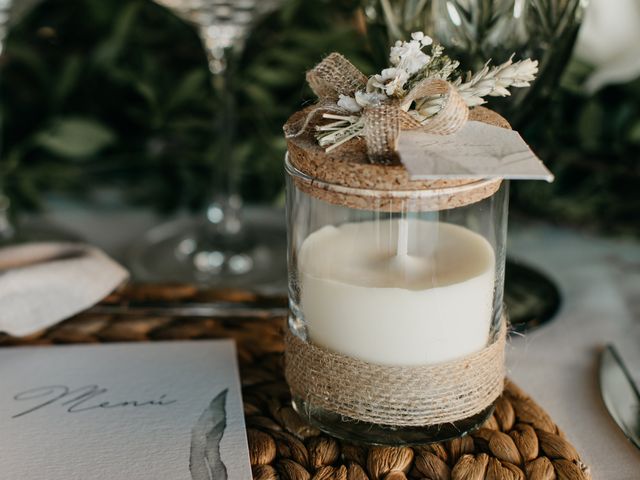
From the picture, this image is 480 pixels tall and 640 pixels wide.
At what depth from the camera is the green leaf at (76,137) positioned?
0.72m

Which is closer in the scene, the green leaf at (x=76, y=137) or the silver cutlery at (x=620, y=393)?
the silver cutlery at (x=620, y=393)

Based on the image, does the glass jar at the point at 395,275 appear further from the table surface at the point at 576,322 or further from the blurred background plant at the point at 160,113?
the blurred background plant at the point at 160,113

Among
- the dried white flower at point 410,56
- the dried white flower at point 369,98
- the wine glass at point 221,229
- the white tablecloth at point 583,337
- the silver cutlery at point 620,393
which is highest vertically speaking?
the dried white flower at point 410,56

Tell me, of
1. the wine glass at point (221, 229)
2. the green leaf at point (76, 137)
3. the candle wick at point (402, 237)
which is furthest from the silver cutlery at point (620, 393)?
A: the green leaf at point (76, 137)

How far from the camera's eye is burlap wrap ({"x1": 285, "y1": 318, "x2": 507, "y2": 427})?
369 millimetres

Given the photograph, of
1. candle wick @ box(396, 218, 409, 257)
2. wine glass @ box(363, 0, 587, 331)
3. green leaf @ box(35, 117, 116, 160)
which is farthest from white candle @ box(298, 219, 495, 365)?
green leaf @ box(35, 117, 116, 160)

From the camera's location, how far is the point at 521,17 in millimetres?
489

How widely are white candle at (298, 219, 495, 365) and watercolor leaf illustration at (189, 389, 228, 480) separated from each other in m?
0.06

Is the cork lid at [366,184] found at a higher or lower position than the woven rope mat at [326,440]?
higher

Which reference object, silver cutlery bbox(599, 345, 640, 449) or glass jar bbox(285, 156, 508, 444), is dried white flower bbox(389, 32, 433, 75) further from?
silver cutlery bbox(599, 345, 640, 449)

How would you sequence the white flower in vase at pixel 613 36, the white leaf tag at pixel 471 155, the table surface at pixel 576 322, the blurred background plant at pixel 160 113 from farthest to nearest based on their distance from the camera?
the blurred background plant at pixel 160 113 → the white flower in vase at pixel 613 36 → the table surface at pixel 576 322 → the white leaf tag at pixel 471 155

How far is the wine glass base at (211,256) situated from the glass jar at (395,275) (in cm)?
23

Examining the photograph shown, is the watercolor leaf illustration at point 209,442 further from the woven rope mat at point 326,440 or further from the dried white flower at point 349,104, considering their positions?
the dried white flower at point 349,104

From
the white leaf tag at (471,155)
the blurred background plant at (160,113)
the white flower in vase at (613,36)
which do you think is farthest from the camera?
the blurred background plant at (160,113)
